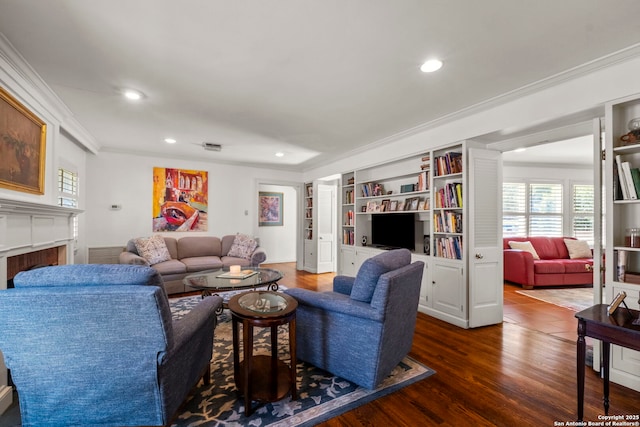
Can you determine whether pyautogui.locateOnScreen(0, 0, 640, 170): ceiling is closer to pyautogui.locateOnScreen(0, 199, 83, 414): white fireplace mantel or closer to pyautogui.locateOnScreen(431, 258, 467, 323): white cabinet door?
pyautogui.locateOnScreen(0, 199, 83, 414): white fireplace mantel

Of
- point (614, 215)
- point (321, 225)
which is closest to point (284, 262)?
point (321, 225)

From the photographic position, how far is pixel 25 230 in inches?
94.0

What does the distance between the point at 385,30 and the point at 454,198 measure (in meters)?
2.17

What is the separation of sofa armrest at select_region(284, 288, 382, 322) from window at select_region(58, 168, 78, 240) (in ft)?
11.8

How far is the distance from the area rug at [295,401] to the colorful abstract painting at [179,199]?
373 cm

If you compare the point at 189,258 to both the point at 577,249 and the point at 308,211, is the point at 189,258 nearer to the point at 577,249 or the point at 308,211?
the point at 308,211

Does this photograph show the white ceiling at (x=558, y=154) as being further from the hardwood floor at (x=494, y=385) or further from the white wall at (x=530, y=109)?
the hardwood floor at (x=494, y=385)

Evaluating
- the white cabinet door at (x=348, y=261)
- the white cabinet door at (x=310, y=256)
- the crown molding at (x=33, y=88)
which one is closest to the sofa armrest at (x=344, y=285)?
the white cabinet door at (x=348, y=261)

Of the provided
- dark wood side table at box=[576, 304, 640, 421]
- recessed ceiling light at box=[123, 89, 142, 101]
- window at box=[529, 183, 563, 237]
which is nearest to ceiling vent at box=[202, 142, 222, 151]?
recessed ceiling light at box=[123, 89, 142, 101]

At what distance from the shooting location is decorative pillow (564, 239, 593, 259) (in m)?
5.54

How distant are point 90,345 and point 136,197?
183 inches

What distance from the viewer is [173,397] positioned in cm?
154

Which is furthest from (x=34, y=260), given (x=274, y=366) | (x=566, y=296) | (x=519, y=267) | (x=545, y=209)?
(x=545, y=209)

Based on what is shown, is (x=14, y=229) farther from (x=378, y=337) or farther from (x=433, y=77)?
(x=433, y=77)
